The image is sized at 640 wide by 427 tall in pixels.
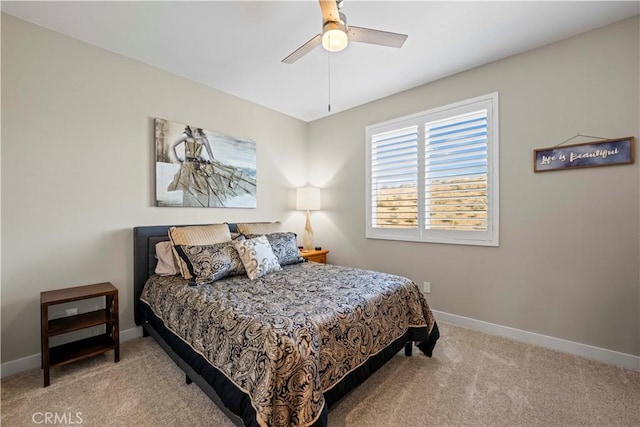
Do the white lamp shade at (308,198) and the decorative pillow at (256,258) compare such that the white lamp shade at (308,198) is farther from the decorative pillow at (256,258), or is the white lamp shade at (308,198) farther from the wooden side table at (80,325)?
the wooden side table at (80,325)

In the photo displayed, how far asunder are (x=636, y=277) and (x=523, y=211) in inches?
34.2

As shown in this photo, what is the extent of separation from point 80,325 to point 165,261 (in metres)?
0.74

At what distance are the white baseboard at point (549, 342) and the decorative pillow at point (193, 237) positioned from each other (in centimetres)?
256

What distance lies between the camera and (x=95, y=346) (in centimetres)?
221

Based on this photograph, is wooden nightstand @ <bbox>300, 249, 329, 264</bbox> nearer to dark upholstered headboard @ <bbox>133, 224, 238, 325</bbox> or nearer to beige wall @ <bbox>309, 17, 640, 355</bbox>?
beige wall @ <bbox>309, 17, 640, 355</bbox>

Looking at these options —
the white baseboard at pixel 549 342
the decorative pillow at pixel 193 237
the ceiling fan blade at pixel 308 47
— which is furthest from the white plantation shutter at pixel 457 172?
the decorative pillow at pixel 193 237

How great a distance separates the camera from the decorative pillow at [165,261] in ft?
8.41

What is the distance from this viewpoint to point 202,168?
3.12m

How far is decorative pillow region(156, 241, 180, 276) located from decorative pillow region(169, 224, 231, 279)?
0.31ft

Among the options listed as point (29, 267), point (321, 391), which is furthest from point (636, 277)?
point (29, 267)

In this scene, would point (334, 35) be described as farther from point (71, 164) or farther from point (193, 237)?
point (71, 164)

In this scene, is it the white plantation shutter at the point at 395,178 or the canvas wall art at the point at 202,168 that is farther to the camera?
the white plantation shutter at the point at 395,178

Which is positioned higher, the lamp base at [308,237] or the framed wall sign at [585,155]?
the framed wall sign at [585,155]

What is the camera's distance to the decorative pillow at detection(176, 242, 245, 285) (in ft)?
7.39
